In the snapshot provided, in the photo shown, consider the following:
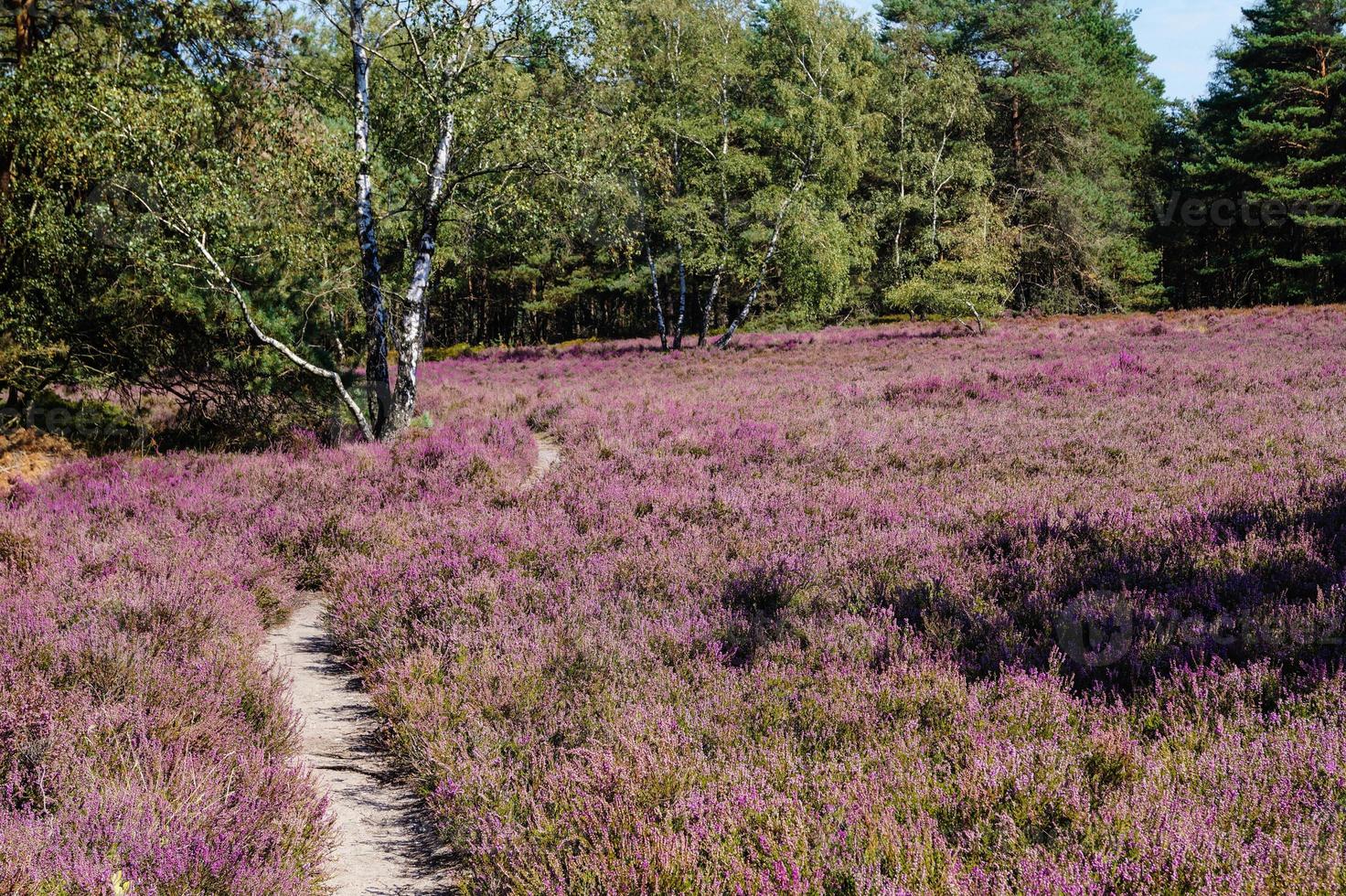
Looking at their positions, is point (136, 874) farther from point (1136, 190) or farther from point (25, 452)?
point (1136, 190)

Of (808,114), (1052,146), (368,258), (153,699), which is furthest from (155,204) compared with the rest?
Result: (1052,146)

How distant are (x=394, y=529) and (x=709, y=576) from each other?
11.1ft

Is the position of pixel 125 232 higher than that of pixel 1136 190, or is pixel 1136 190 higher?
pixel 1136 190

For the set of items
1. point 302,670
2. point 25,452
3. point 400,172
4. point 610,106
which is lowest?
point 302,670

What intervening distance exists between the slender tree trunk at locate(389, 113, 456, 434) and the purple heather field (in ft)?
7.73

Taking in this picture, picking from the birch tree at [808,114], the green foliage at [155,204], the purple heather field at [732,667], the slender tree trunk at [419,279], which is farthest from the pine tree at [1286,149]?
the green foliage at [155,204]

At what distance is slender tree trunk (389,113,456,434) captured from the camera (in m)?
11.1

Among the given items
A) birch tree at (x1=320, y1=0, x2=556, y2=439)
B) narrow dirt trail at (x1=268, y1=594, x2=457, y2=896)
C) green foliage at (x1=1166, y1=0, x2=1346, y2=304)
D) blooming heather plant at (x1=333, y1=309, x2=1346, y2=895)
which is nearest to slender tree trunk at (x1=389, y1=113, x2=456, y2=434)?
birch tree at (x1=320, y1=0, x2=556, y2=439)

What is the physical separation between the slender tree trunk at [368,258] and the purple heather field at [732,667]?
2354 millimetres

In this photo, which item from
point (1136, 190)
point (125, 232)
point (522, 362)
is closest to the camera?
point (125, 232)

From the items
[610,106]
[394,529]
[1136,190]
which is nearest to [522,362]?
[610,106]

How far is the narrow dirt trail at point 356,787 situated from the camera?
3.05 metres

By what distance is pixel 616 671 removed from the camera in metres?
4.14

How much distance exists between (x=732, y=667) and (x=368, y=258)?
9201 mm
